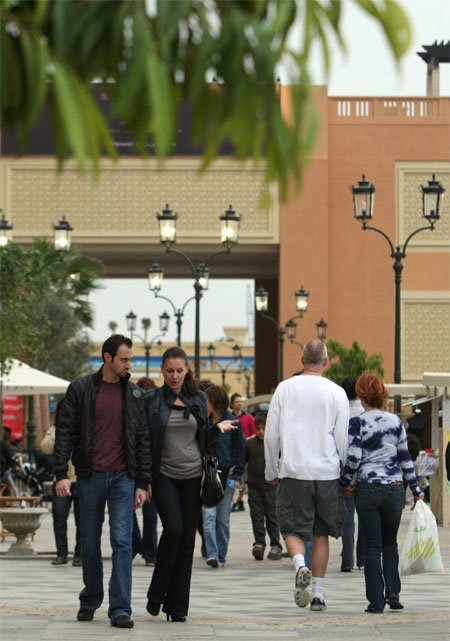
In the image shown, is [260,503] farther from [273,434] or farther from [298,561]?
[298,561]

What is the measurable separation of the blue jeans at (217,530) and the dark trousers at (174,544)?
4.65 meters

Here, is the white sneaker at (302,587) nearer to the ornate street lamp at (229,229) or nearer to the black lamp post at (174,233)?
the black lamp post at (174,233)

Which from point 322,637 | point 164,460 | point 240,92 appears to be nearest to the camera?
point 240,92

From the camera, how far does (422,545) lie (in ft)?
30.5

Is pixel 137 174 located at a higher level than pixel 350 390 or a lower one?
higher

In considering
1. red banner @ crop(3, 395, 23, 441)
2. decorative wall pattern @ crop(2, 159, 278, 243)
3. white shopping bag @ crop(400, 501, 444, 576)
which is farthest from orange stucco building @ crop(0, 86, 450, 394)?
white shopping bag @ crop(400, 501, 444, 576)

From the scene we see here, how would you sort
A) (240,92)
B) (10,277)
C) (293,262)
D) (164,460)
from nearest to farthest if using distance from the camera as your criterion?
(240,92) → (164,460) → (10,277) → (293,262)

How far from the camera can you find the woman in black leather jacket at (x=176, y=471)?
27.2 ft

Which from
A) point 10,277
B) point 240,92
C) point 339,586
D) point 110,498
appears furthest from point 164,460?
point 10,277

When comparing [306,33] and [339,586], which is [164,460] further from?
[306,33]

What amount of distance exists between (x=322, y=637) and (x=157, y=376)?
108882 millimetres

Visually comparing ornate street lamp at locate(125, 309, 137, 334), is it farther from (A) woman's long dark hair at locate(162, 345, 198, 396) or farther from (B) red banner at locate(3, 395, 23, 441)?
(A) woman's long dark hair at locate(162, 345, 198, 396)

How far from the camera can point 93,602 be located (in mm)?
8070

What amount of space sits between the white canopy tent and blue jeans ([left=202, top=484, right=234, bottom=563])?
9.93 metres
